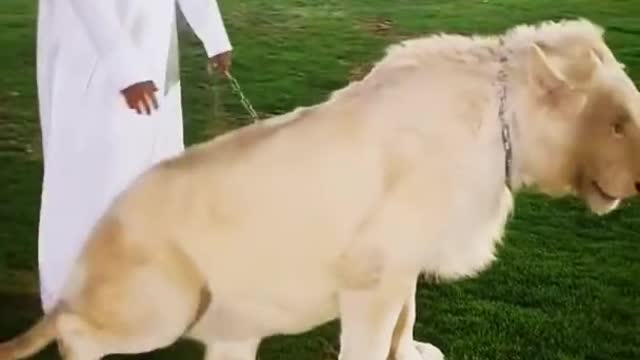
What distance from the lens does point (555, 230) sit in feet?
5.29

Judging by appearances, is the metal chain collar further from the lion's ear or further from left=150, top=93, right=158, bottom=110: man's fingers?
left=150, top=93, right=158, bottom=110: man's fingers

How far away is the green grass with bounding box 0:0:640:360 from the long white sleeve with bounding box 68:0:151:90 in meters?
0.09

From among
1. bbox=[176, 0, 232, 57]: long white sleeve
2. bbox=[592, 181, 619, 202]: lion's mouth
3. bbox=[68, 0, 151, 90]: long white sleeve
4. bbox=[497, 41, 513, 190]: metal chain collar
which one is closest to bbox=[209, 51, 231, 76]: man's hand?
bbox=[176, 0, 232, 57]: long white sleeve

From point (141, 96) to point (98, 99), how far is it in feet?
0.17

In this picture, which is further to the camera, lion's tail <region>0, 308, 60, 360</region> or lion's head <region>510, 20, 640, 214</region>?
lion's tail <region>0, 308, 60, 360</region>

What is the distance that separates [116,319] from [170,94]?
0.92ft

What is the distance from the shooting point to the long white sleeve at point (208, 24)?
1608 millimetres

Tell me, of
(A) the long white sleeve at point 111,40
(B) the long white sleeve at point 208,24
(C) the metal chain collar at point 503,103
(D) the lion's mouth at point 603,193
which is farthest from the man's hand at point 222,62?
(D) the lion's mouth at point 603,193

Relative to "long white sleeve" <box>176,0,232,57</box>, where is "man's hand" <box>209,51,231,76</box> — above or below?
below

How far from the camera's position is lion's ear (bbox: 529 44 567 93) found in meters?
1.50

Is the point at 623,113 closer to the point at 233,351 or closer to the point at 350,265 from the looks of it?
the point at 350,265

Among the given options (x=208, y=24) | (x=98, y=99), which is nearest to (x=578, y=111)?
(x=208, y=24)

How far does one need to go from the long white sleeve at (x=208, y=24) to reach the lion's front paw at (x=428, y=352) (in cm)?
44

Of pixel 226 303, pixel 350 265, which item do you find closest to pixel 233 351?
pixel 226 303
